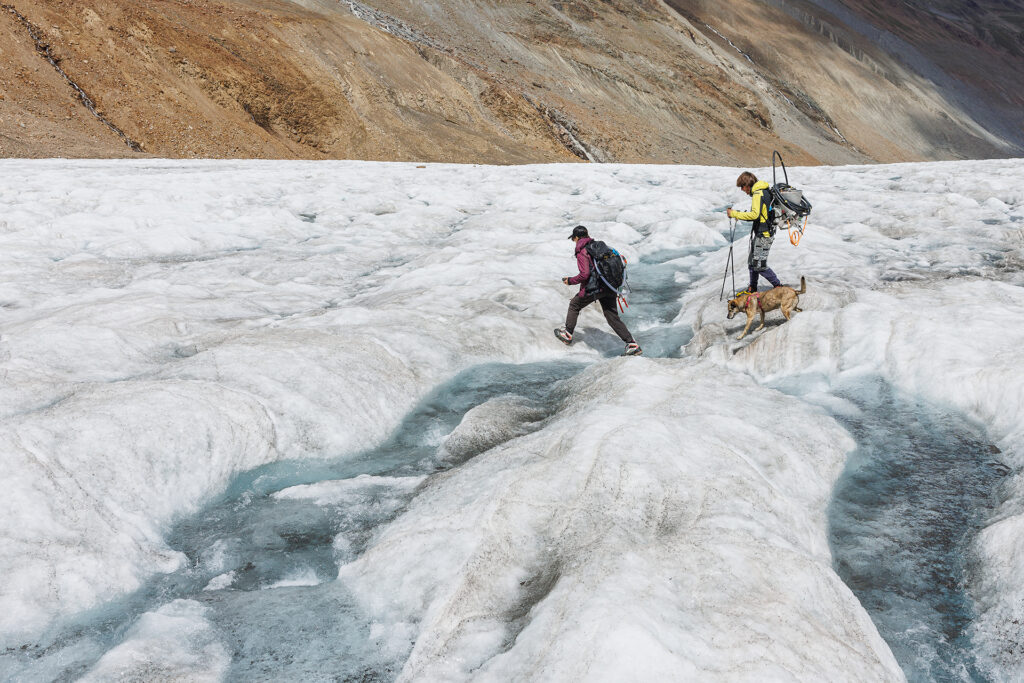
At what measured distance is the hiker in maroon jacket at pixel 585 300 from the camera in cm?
959

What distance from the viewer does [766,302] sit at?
9406 millimetres

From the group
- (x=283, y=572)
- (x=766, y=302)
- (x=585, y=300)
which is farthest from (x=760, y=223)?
(x=283, y=572)

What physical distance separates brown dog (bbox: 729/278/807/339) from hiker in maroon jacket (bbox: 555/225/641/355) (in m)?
1.67

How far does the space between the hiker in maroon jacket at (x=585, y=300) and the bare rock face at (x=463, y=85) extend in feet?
98.7

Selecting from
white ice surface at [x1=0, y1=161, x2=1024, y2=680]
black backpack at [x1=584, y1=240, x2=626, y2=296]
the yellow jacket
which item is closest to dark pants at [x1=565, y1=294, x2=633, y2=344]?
black backpack at [x1=584, y1=240, x2=626, y2=296]

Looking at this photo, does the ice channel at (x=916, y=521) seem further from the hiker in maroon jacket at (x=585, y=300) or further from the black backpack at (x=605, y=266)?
the black backpack at (x=605, y=266)

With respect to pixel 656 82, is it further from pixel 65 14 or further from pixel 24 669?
pixel 24 669

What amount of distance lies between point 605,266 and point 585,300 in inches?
25.5

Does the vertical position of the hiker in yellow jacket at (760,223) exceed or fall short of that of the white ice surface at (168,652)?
it exceeds it

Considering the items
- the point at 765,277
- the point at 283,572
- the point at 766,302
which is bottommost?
the point at 283,572

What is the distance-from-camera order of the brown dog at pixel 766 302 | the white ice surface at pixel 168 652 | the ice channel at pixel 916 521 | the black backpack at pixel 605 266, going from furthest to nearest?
the black backpack at pixel 605 266
the brown dog at pixel 766 302
the ice channel at pixel 916 521
the white ice surface at pixel 168 652

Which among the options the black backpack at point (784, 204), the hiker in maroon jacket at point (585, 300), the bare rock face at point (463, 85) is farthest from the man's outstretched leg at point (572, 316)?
the bare rock face at point (463, 85)

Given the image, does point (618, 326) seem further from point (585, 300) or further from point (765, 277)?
point (765, 277)

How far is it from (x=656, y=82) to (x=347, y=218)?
66.1 m
